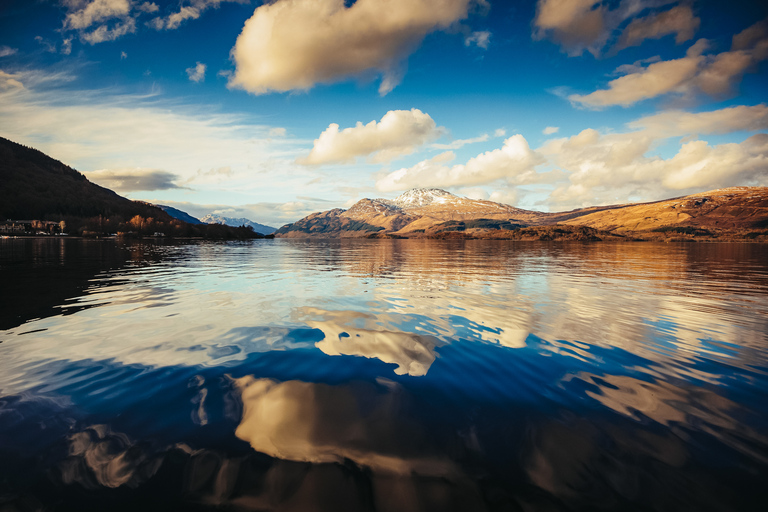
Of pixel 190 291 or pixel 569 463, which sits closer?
pixel 569 463

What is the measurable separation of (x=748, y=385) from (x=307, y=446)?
1149 cm

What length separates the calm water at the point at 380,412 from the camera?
4840 millimetres

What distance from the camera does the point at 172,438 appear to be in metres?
6.02

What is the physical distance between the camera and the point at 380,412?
704 centimetres

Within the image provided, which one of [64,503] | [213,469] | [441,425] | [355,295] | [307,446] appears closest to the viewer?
[64,503]

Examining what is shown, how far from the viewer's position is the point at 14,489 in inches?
184

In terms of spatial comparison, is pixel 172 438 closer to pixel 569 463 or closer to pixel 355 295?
pixel 569 463

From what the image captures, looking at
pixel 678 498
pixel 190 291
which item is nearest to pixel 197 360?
pixel 678 498

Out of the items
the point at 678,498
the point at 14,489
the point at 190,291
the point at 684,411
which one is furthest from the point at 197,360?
the point at 190,291

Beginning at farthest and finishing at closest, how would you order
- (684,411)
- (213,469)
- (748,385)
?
(748,385) < (684,411) < (213,469)

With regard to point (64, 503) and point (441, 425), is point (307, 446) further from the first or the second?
point (64, 503)

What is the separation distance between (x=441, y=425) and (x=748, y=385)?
8.83m

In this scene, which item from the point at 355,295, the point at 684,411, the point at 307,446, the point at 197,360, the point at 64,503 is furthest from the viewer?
the point at 355,295

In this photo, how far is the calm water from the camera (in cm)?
484
